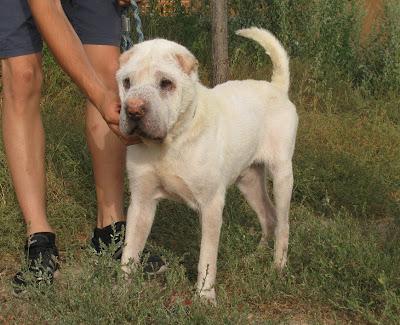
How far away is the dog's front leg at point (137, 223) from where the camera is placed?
10.7 ft

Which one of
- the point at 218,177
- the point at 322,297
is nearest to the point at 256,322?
the point at 322,297

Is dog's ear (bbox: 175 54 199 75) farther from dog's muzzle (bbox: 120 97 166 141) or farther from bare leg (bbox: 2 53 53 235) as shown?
bare leg (bbox: 2 53 53 235)

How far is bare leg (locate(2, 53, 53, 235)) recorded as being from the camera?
3.46 meters

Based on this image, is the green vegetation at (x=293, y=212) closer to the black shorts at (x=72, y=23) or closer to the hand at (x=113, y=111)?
the hand at (x=113, y=111)

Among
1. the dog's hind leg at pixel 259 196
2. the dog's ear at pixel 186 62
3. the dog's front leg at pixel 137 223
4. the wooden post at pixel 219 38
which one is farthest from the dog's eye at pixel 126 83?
the wooden post at pixel 219 38

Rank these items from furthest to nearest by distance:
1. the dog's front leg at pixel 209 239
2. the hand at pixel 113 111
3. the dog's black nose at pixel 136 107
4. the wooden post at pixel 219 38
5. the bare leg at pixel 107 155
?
the wooden post at pixel 219 38 < the bare leg at pixel 107 155 < the dog's front leg at pixel 209 239 < the hand at pixel 113 111 < the dog's black nose at pixel 136 107

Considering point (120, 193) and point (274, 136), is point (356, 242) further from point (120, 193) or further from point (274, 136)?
point (120, 193)

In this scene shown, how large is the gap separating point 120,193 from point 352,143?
238 centimetres

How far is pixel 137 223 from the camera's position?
330 centimetres

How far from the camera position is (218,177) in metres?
3.20

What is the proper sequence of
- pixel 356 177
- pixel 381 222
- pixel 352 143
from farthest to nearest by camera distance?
pixel 352 143 < pixel 356 177 < pixel 381 222

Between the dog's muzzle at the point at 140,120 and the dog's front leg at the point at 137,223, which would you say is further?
the dog's front leg at the point at 137,223

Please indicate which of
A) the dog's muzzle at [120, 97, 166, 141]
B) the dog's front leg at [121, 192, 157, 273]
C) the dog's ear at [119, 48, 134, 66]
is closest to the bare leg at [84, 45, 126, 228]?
the dog's front leg at [121, 192, 157, 273]

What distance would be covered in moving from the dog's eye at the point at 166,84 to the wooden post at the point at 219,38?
286 centimetres
